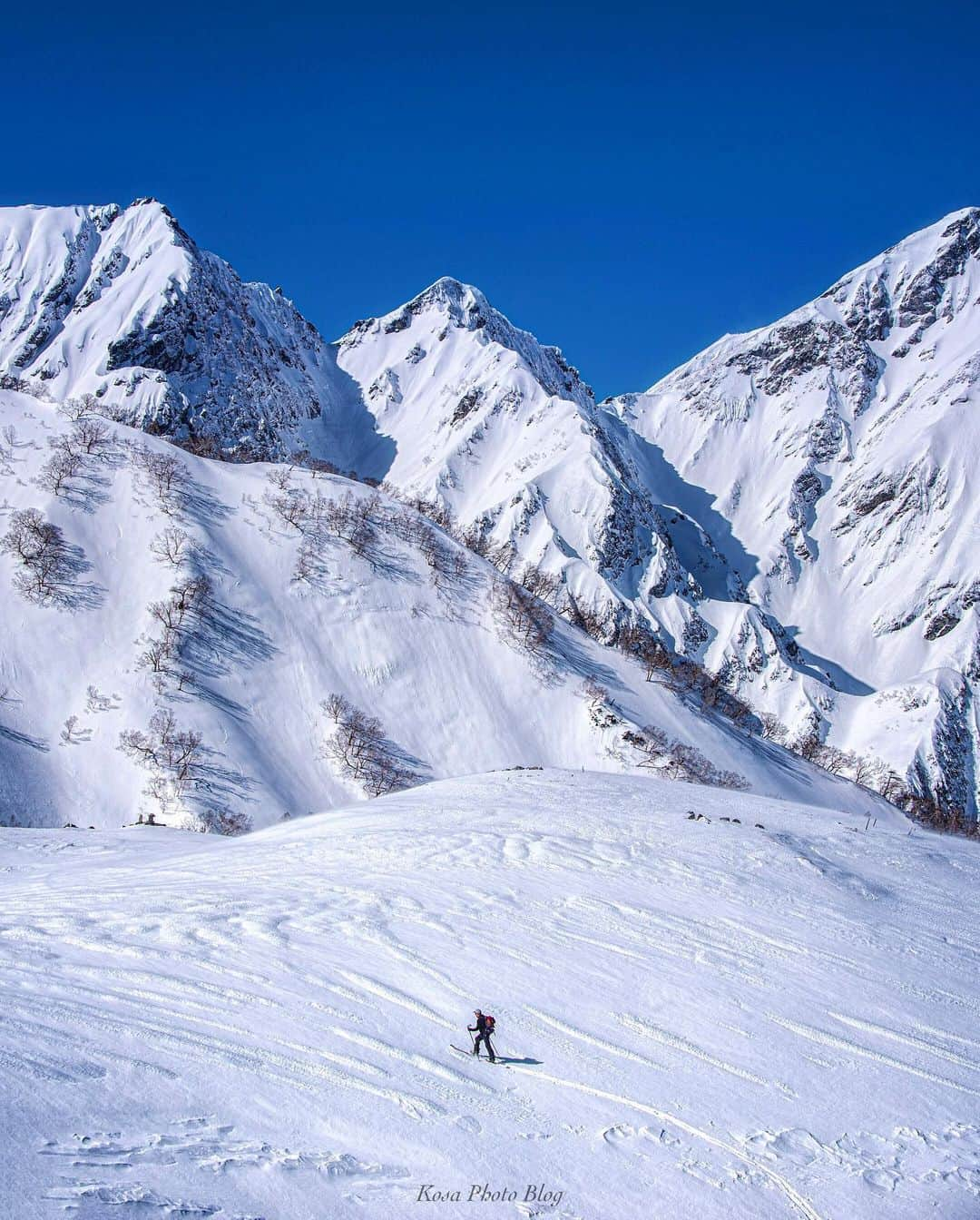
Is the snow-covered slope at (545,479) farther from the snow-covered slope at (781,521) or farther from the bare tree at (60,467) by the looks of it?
the bare tree at (60,467)

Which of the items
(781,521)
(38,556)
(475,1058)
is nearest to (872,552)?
(781,521)

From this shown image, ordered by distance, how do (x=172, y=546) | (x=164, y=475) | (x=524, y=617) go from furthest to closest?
(x=524, y=617) < (x=164, y=475) < (x=172, y=546)

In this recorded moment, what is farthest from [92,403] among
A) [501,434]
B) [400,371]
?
[400,371]

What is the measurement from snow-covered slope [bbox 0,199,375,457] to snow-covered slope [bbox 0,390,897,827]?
8863 centimetres

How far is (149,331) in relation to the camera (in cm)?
15375

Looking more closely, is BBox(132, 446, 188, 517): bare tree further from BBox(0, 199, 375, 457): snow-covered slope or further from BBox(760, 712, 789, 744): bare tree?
BBox(0, 199, 375, 457): snow-covered slope

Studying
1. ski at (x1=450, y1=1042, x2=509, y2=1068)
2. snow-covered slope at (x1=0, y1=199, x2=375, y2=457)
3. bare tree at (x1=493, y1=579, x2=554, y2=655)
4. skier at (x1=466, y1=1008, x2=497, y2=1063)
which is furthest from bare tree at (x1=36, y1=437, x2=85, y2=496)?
snow-covered slope at (x1=0, y1=199, x2=375, y2=457)

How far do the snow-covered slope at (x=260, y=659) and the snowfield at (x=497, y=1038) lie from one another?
22712 millimetres

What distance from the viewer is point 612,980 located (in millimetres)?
13469

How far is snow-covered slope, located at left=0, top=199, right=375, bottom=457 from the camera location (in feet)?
498

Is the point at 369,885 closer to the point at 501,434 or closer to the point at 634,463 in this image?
the point at 501,434

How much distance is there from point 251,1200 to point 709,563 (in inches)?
6359

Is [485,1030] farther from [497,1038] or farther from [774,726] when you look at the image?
[774,726]

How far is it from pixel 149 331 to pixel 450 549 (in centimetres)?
11597
